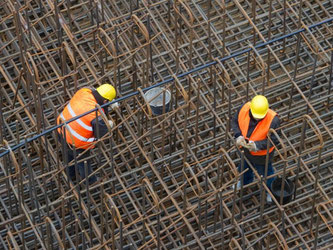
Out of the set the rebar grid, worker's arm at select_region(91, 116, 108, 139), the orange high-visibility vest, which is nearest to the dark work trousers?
the rebar grid

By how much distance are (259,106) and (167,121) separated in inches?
83.2

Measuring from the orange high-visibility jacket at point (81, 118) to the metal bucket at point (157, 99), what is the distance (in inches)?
41.1

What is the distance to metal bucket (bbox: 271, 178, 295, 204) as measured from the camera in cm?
2097

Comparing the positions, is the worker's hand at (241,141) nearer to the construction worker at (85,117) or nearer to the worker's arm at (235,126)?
the worker's arm at (235,126)

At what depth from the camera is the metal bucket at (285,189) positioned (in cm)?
2097

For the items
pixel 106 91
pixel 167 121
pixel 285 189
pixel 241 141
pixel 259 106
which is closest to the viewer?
pixel 259 106

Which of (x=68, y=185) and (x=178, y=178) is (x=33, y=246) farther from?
(x=178, y=178)

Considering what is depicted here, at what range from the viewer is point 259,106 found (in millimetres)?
20250

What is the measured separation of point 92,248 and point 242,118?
315 cm

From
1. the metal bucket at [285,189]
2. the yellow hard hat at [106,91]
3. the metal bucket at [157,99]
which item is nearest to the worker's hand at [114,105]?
the yellow hard hat at [106,91]

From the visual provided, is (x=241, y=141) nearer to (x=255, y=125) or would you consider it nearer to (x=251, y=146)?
(x=251, y=146)

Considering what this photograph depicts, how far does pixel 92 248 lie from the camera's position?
20391mm

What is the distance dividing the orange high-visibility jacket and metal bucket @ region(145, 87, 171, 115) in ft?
3.42

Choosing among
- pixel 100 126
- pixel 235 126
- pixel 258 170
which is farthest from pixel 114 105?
pixel 258 170
